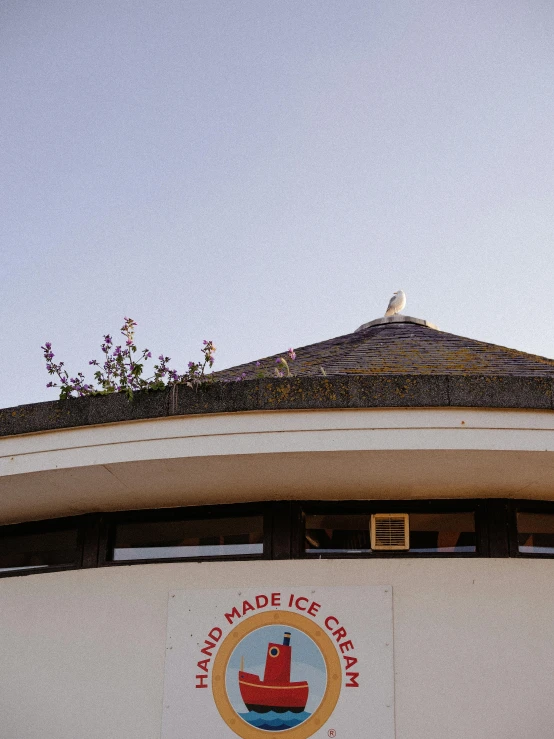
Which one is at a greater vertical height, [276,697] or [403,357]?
[403,357]

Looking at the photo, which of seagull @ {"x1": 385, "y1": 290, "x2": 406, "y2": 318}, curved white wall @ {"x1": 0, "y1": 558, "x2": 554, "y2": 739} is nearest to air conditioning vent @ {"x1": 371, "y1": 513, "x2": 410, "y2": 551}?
curved white wall @ {"x1": 0, "y1": 558, "x2": 554, "y2": 739}

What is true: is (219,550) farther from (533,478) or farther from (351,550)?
(533,478)

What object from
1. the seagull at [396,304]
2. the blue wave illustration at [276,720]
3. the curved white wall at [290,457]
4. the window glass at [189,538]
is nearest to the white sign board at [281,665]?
the blue wave illustration at [276,720]

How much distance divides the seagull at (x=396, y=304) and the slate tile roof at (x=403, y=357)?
16.4 inches

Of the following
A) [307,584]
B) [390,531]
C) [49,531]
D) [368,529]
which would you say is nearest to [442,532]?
[390,531]

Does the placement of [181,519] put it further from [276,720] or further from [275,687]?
[276,720]

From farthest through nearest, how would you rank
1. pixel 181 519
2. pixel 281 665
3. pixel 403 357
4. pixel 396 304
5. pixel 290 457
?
pixel 396 304 → pixel 403 357 → pixel 181 519 → pixel 281 665 → pixel 290 457

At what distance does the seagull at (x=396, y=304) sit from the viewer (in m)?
10.3

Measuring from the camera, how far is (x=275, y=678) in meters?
6.17

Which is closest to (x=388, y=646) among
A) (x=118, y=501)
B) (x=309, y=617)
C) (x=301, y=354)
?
(x=309, y=617)

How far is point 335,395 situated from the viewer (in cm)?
589

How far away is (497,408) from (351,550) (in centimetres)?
151

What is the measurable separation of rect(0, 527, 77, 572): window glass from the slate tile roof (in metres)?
1.84

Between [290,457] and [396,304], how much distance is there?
15.5 feet
